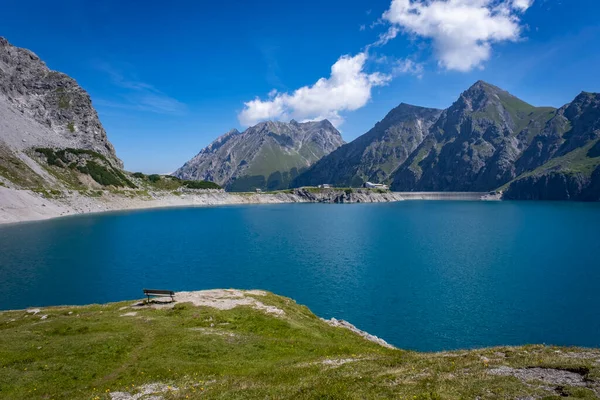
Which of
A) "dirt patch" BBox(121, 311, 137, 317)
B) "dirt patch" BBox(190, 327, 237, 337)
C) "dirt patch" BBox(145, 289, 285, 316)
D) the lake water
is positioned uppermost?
"dirt patch" BBox(190, 327, 237, 337)

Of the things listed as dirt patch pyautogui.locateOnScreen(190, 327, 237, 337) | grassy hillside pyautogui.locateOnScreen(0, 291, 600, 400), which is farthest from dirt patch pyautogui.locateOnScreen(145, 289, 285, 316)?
dirt patch pyautogui.locateOnScreen(190, 327, 237, 337)

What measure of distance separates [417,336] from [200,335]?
3036 cm

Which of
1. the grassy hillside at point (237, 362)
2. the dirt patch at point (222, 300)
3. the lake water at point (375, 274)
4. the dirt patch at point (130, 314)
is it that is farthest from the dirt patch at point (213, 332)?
the lake water at point (375, 274)

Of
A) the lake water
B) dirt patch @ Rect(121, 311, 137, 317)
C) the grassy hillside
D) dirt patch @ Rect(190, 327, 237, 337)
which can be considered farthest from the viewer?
the lake water

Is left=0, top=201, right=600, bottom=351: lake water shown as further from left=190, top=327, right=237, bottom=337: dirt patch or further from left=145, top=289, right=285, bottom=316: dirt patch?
left=190, top=327, right=237, bottom=337: dirt patch

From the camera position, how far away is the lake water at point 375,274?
4994 centimetres

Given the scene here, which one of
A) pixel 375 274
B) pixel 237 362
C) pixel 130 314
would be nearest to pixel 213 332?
pixel 237 362

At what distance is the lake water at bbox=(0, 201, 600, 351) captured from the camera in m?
49.9

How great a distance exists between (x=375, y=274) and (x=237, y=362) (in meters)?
54.2

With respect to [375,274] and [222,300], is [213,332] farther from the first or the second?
[375,274]

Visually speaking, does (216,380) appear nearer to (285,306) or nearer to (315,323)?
(315,323)

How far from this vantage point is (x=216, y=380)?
21828 millimetres

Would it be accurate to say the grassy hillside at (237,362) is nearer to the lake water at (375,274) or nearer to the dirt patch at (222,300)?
the dirt patch at (222,300)

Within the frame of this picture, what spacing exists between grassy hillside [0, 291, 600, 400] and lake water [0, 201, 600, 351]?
2064cm
